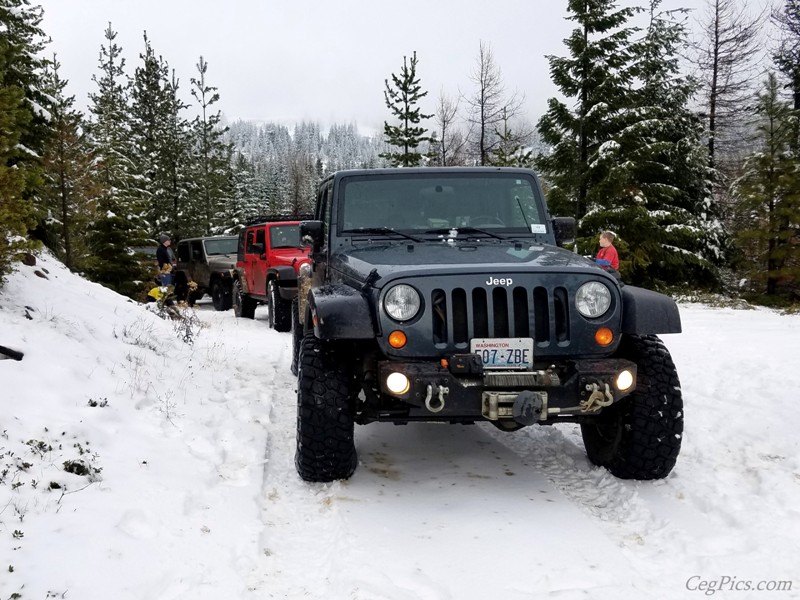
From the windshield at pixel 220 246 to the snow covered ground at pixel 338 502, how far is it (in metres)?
11.2

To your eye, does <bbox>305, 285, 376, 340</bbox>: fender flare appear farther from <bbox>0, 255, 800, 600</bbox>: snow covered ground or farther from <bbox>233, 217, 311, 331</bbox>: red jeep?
<bbox>233, 217, 311, 331</bbox>: red jeep

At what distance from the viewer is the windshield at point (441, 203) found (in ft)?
15.8

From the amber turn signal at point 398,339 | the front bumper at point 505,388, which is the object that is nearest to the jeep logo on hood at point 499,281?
the front bumper at point 505,388

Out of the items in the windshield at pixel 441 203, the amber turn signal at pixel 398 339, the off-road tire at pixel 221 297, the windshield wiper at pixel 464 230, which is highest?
the windshield at pixel 441 203

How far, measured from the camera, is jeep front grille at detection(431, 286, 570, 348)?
11.2ft

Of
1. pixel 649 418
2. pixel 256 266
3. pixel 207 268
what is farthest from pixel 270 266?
pixel 649 418

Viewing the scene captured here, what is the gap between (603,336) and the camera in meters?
3.52

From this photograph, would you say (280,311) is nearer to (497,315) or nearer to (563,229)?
(563,229)

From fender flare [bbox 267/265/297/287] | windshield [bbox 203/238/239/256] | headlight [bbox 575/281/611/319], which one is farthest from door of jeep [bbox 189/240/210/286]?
headlight [bbox 575/281/611/319]

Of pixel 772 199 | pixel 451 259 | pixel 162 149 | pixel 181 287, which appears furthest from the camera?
pixel 162 149

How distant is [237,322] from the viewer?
1195 cm

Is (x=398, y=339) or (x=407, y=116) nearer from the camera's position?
(x=398, y=339)

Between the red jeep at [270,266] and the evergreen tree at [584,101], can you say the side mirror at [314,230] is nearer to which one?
the red jeep at [270,266]

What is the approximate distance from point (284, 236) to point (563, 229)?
794cm
